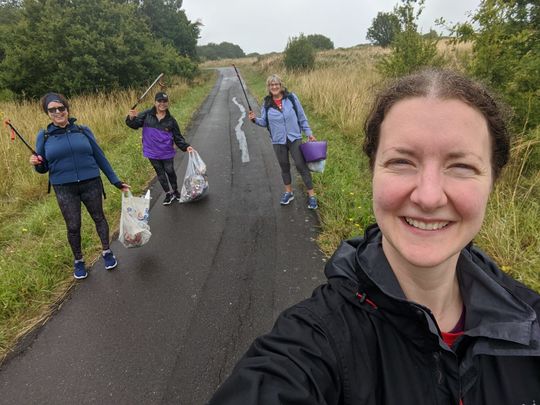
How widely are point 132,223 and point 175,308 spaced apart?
1.27 meters

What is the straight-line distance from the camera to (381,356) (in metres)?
1.10

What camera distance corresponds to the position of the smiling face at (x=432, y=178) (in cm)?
105

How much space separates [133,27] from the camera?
1530cm

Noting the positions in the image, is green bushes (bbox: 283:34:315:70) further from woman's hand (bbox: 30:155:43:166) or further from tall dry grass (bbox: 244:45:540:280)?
woman's hand (bbox: 30:155:43:166)

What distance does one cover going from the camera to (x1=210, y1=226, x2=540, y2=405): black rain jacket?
1058 mm

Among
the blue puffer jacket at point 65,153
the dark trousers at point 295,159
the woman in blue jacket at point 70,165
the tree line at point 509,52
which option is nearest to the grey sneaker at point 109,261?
the woman in blue jacket at point 70,165

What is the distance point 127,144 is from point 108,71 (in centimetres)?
742

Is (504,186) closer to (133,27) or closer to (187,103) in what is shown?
(187,103)

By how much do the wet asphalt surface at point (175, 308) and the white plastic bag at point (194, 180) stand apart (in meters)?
0.17

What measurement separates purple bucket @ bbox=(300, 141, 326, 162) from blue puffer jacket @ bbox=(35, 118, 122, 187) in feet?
8.90

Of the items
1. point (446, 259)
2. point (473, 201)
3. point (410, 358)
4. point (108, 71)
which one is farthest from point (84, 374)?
point (108, 71)

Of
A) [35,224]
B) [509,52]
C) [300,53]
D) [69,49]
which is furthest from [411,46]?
[300,53]

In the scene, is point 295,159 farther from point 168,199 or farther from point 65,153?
point 65,153

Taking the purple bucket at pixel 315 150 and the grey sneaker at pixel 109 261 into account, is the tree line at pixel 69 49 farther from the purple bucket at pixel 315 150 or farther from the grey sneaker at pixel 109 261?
the purple bucket at pixel 315 150
